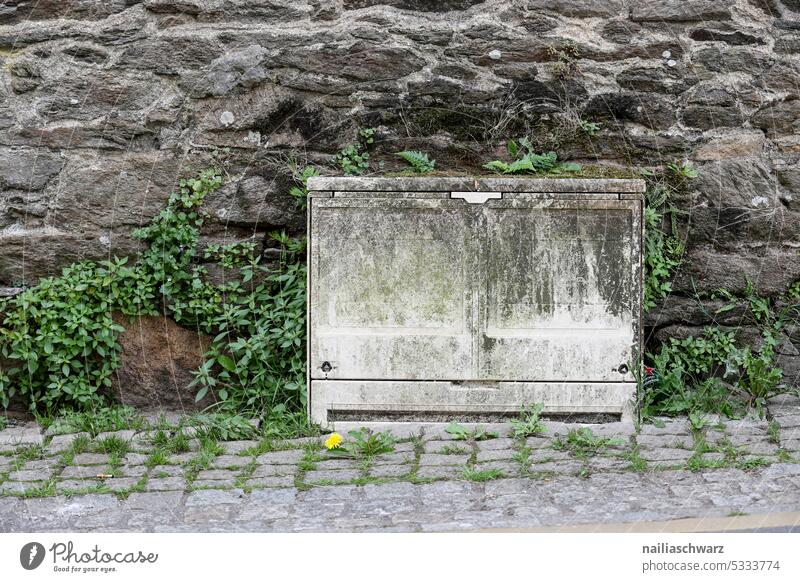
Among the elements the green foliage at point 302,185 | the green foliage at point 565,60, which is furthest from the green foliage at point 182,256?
the green foliage at point 565,60

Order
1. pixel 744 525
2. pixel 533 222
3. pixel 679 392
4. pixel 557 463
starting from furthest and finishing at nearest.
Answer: pixel 679 392 < pixel 533 222 < pixel 557 463 < pixel 744 525

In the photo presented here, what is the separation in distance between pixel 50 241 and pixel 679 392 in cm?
322

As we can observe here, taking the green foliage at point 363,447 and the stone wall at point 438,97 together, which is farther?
the stone wall at point 438,97

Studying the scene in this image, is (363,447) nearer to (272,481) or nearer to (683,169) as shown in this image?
(272,481)

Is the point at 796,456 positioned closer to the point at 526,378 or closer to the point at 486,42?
the point at 526,378

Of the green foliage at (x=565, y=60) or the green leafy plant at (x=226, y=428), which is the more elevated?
the green foliage at (x=565, y=60)

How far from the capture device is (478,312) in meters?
3.99

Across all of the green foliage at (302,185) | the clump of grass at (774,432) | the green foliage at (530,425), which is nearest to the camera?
the clump of grass at (774,432)

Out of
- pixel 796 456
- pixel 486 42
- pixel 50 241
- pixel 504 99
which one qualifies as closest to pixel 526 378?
pixel 796 456

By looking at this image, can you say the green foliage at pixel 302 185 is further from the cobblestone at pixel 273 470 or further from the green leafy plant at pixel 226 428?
the cobblestone at pixel 273 470

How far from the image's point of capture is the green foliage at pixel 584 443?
11.9 feet

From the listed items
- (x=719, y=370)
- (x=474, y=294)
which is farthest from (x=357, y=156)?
(x=719, y=370)

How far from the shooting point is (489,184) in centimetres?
398

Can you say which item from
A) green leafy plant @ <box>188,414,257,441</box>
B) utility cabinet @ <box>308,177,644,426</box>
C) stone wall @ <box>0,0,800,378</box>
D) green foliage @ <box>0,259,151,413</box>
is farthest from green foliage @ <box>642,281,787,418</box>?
green foliage @ <box>0,259,151,413</box>
